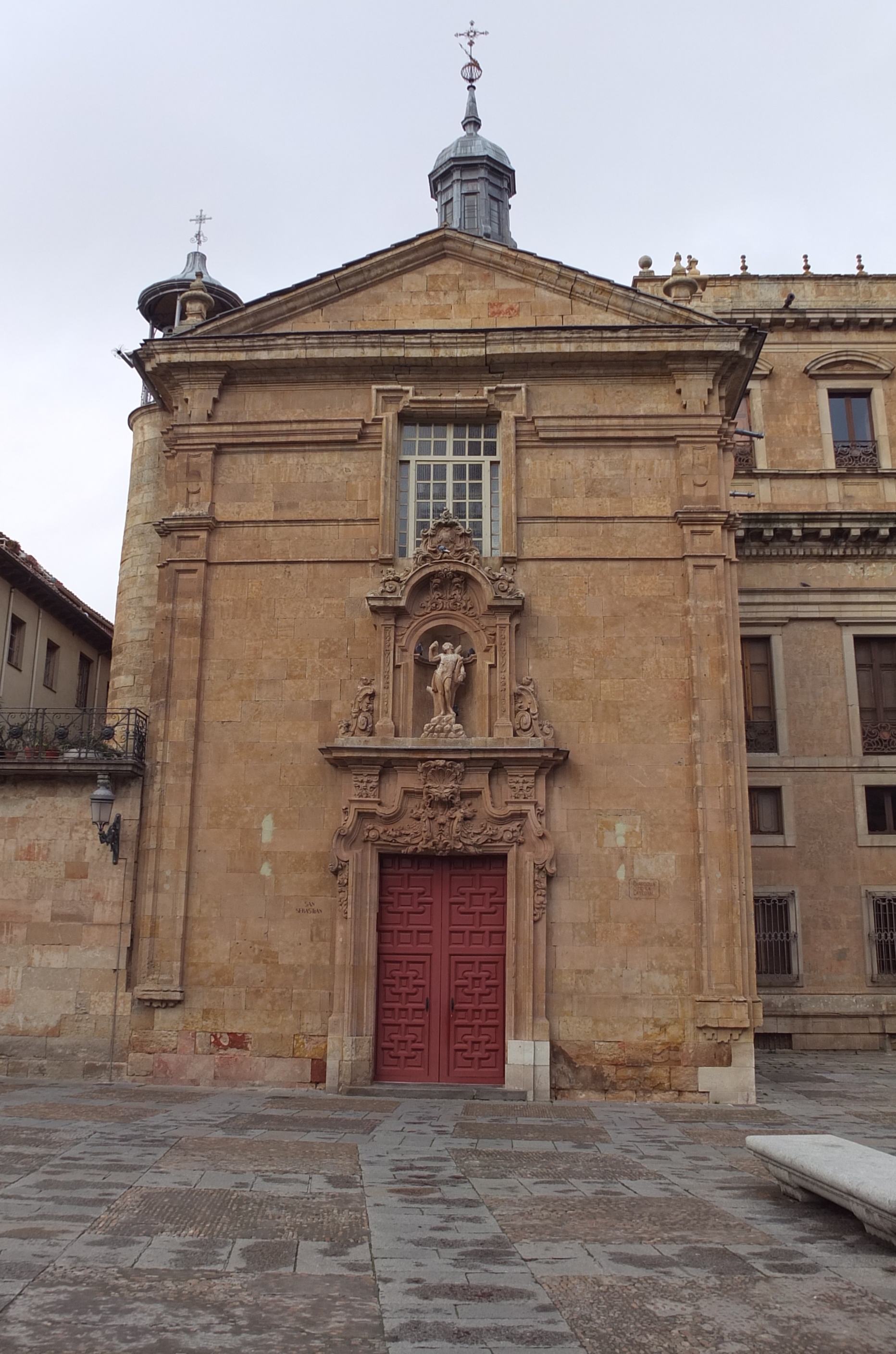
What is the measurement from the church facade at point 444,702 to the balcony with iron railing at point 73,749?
0.41 m

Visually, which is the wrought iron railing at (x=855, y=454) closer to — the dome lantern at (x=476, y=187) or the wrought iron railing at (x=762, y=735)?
the wrought iron railing at (x=762, y=735)

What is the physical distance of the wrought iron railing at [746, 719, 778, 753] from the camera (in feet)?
79.2

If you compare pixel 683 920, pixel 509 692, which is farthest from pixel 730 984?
pixel 509 692

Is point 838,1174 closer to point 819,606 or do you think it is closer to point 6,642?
point 819,606

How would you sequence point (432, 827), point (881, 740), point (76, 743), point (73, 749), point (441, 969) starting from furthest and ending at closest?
1. point (881, 740)
2. point (76, 743)
3. point (73, 749)
4. point (432, 827)
5. point (441, 969)

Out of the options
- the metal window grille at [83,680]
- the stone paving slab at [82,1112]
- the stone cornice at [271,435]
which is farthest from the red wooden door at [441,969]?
the metal window grille at [83,680]

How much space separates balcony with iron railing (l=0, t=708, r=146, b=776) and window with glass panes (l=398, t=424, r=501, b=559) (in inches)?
A: 187

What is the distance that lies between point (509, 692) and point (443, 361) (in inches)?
204

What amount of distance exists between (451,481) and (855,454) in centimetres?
1301

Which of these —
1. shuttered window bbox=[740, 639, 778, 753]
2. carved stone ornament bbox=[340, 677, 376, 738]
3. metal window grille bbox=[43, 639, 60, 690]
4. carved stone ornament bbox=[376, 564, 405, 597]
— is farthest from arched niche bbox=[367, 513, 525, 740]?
metal window grille bbox=[43, 639, 60, 690]

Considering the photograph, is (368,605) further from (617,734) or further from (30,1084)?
(30,1084)

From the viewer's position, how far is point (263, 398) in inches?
674

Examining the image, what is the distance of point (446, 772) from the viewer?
15234mm

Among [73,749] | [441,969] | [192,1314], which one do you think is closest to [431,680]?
[441,969]
